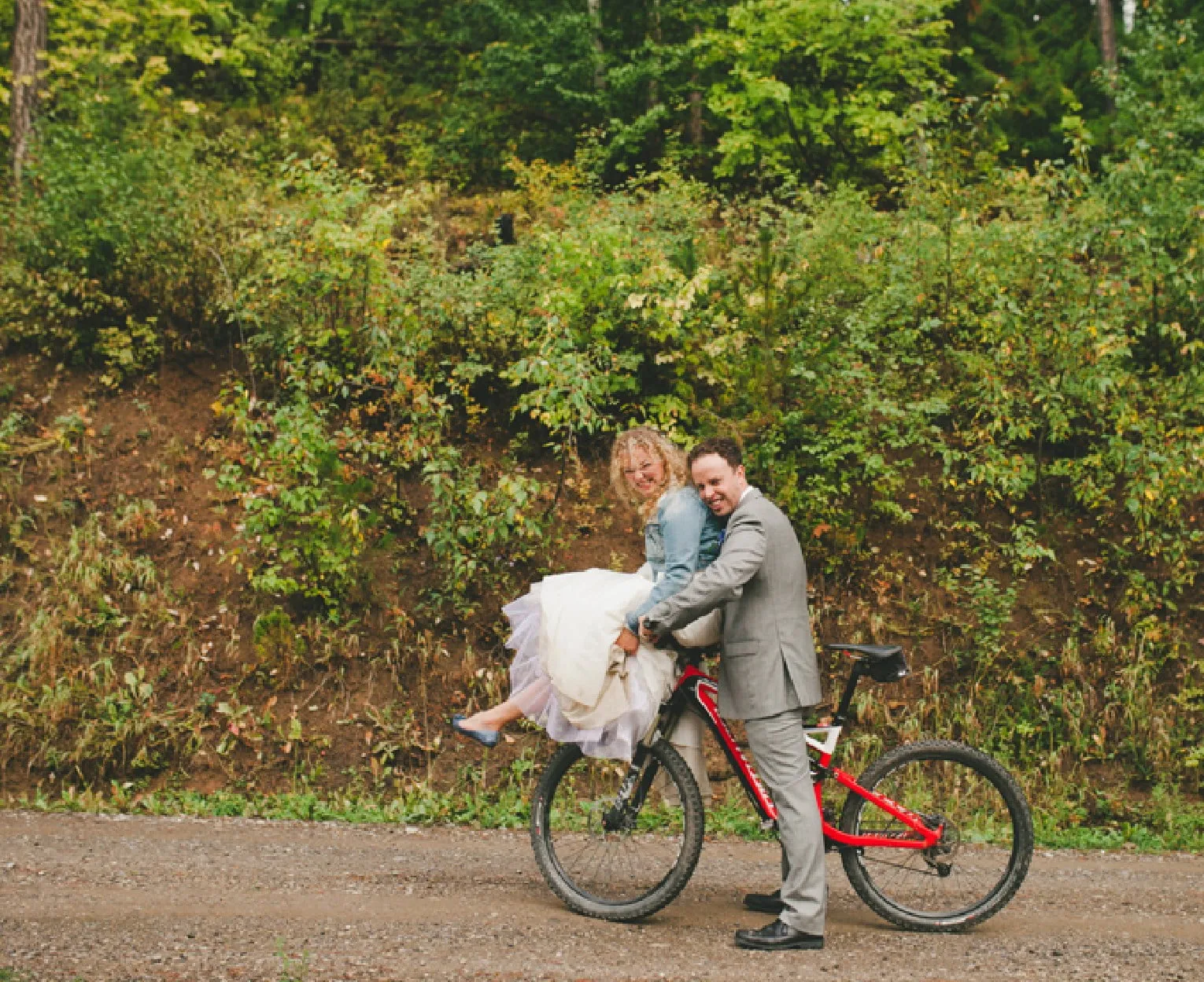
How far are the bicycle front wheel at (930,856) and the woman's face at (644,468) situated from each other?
1623 millimetres

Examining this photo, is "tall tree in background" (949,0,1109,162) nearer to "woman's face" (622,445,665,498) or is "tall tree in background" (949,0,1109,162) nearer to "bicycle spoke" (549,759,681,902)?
"woman's face" (622,445,665,498)

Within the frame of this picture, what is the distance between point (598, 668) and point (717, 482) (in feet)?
3.28

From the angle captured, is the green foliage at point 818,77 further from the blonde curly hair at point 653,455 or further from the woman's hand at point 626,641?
the woman's hand at point 626,641

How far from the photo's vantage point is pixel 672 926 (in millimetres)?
5238

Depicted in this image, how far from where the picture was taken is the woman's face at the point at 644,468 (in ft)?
17.7

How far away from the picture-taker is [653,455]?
17.7 ft

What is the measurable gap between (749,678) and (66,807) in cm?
498

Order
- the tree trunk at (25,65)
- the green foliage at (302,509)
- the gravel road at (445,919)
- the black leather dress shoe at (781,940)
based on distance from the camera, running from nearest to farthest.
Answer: the gravel road at (445,919), the black leather dress shoe at (781,940), the green foliage at (302,509), the tree trunk at (25,65)

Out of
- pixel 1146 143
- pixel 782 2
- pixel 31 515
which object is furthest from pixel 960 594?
pixel 782 2

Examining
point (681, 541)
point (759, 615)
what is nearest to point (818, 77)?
point (681, 541)

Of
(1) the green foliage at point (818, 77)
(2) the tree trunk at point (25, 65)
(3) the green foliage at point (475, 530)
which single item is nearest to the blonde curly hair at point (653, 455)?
(3) the green foliage at point (475, 530)

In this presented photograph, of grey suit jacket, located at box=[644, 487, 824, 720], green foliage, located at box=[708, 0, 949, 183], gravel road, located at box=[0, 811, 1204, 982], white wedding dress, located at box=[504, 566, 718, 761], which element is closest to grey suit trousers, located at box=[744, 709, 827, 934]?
grey suit jacket, located at box=[644, 487, 824, 720]

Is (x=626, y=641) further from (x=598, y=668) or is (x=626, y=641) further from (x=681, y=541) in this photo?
(x=681, y=541)

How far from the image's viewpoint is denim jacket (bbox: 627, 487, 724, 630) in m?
5.09
